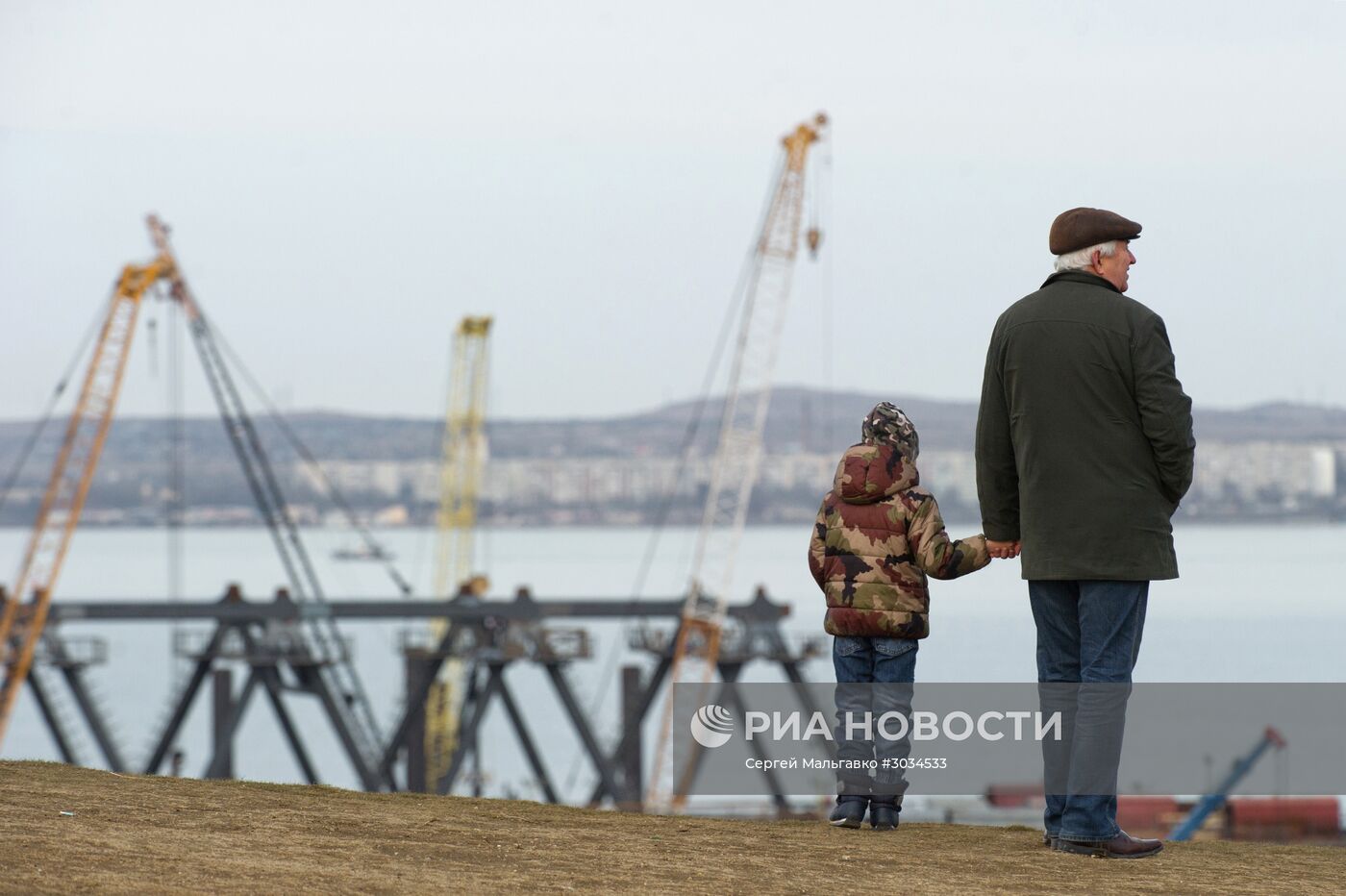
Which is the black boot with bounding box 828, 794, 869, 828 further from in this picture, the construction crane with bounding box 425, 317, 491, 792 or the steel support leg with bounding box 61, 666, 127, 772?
the construction crane with bounding box 425, 317, 491, 792

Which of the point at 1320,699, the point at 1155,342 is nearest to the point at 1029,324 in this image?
the point at 1155,342

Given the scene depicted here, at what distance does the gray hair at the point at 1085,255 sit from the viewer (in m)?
6.53

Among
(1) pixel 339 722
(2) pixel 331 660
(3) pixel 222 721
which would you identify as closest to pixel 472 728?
(1) pixel 339 722

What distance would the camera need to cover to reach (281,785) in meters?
8.48

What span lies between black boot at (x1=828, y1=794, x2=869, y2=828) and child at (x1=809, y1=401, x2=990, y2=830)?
0.14 metres

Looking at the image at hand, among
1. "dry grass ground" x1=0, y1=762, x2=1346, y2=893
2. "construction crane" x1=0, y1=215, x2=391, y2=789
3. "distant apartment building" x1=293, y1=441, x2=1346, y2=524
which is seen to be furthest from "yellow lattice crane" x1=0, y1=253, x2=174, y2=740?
"distant apartment building" x1=293, y1=441, x2=1346, y2=524

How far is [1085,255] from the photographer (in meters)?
6.55

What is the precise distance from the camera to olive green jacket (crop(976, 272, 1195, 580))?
630 cm

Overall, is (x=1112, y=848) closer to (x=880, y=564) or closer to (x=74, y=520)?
(x=880, y=564)

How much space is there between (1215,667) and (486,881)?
99.1 m

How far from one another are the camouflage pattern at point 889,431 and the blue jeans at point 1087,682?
98 cm

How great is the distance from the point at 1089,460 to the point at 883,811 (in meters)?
2.01

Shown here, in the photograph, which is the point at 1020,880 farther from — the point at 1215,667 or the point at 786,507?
the point at 786,507

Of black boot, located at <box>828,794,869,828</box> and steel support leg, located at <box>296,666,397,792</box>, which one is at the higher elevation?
black boot, located at <box>828,794,869,828</box>
